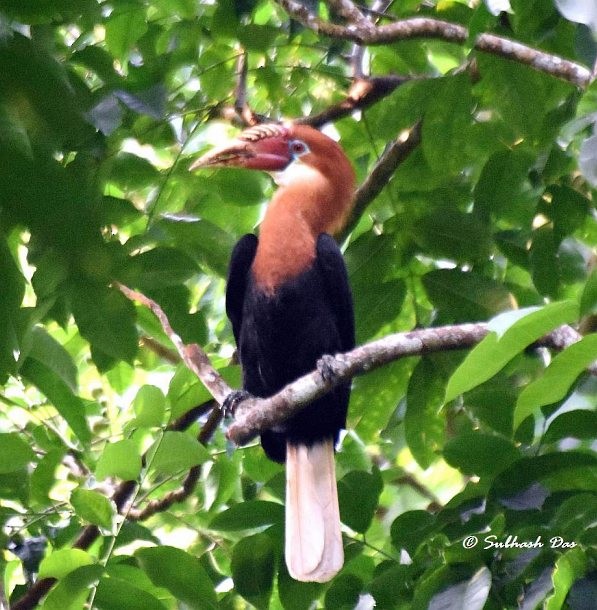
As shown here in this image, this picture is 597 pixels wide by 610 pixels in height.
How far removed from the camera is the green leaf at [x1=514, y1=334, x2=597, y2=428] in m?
1.33

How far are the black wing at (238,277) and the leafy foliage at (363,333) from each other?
8 centimetres

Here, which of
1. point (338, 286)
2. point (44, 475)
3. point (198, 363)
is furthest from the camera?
point (338, 286)

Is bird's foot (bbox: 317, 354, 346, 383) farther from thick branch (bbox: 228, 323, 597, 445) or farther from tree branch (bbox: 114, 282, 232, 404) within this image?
tree branch (bbox: 114, 282, 232, 404)

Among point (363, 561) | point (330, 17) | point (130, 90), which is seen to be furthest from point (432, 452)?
point (330, 17)

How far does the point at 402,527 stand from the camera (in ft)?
6.61

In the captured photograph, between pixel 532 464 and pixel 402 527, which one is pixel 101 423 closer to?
pixel 402 527

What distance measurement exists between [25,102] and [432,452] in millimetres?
1940

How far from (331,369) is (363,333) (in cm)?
42

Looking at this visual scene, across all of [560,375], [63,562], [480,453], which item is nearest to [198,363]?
[63,562]

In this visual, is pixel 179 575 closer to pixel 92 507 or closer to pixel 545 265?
pixel 92 507

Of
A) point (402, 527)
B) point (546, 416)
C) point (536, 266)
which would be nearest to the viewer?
point (546, 416)

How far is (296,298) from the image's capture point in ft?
9.59

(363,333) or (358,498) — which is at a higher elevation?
(363,333)

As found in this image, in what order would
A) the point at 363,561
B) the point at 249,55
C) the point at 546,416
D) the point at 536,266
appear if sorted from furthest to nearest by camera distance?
the point at 249,55, the point at 536,266, the point at 363,561, the point at 546,416
